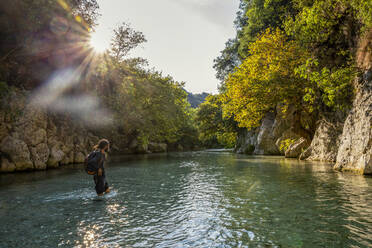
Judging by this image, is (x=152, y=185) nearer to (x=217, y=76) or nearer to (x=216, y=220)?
(x=216, y=220)

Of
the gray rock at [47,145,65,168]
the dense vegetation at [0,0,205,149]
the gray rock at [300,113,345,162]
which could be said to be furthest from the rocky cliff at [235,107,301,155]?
the gray rock at [47,145,65,168]

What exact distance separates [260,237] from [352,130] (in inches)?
501

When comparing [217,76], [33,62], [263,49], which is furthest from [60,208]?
[217,76]

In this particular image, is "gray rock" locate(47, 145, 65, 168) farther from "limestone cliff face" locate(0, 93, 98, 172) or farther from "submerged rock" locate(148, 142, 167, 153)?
"submerged rock" locate(148, 142, 167, 153)

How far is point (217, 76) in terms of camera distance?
2215 inches

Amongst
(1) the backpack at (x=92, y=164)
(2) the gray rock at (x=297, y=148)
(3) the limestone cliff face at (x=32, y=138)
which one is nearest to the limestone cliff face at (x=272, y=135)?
(2) the gray rock at (x=297, y=148)

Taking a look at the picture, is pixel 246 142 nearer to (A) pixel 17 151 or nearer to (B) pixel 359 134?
(B) pixel 359 134

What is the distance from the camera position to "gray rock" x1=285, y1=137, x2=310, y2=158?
27.6m

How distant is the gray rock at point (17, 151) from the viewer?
18.3m

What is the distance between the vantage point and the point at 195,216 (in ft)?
23.0

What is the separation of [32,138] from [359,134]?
22257 millimetres

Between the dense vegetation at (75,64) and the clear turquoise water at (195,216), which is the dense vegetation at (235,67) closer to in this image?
the dense vegetation at (75,64)

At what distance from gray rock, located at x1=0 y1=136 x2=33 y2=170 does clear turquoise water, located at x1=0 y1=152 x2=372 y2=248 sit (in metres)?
8.49

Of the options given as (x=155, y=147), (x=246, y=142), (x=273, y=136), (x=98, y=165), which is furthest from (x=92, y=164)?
(x=155, y=147)
